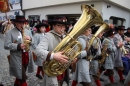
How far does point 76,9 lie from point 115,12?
10.8 ft

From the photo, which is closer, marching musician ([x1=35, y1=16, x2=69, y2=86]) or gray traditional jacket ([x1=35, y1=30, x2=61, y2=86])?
marching musician ([x1=35, y1=16, x2=69, y2=86])

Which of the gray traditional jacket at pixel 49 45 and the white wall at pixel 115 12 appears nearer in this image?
the gray traditional jacket at pixel 49 45

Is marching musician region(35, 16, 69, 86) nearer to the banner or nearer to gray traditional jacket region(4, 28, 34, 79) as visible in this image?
gray traditional jacket region(4, 28, 34, 79)

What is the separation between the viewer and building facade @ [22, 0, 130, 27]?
10.4 m

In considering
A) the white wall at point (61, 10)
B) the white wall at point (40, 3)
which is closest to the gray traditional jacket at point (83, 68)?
the white wall at point (61, 10)

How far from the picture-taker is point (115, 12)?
12.1m

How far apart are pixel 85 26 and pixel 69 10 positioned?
10.2 metres

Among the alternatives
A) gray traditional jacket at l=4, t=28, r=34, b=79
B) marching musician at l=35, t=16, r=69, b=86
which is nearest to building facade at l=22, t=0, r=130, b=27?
gray traditional jacket at l=4, t=28, r=34, b=79

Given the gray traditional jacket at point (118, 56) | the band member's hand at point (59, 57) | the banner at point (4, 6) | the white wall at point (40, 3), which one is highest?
the white wall at point (40, 3)

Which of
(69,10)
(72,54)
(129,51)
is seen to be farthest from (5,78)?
(69,10)

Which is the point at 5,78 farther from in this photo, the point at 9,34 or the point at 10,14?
the point at 10,14

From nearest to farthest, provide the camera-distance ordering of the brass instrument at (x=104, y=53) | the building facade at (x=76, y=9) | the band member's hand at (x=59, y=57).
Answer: the band member's hand at (x=59, y=57), the brass instrument at (x=104, y=53), the building facade at (x=76, y=9)

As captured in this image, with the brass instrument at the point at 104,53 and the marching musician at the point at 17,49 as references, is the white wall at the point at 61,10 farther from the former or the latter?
the marching musician at the point at 17,49

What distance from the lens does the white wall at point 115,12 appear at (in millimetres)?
10422
